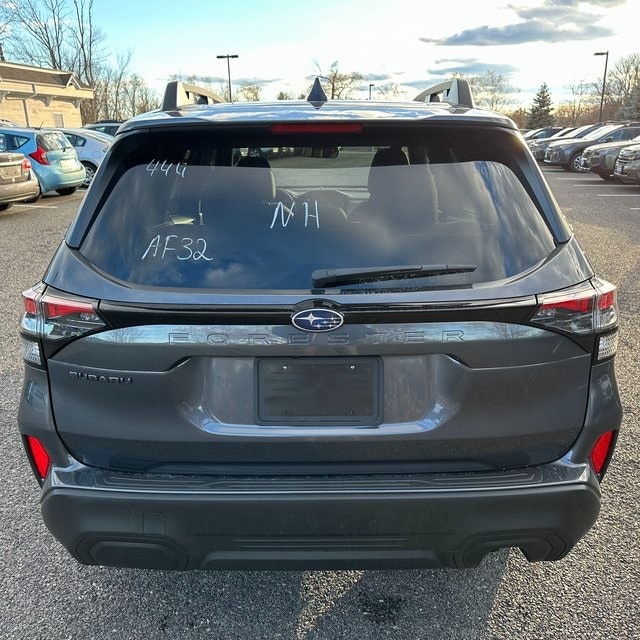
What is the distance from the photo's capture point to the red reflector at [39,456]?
1931mm

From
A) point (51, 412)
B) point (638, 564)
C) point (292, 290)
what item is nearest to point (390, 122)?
point (292, 290)

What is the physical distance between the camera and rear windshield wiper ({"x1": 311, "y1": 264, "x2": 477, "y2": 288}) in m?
1.74

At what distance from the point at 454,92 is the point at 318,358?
1690mm

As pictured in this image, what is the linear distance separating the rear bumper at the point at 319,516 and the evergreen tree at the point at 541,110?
73339 millimetres

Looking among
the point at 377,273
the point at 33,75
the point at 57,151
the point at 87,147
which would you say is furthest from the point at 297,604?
the point at 33,75

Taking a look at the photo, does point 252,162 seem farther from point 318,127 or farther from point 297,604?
point 297,604

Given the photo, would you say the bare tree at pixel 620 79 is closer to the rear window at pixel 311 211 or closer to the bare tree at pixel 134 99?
the bare tree at pixel 134 99

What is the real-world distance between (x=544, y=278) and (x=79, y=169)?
49.8 ft

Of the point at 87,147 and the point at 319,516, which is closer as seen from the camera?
the point at 319,516

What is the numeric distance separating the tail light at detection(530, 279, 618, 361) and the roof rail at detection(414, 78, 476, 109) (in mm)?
961

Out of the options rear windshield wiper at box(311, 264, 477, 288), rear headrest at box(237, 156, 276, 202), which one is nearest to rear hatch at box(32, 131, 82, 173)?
rear headrest at box(237, 156, 276, 202)

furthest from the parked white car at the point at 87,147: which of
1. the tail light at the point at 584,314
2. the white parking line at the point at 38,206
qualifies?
the tail light at the point at 584,314

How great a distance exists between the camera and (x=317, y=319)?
168 centimetres

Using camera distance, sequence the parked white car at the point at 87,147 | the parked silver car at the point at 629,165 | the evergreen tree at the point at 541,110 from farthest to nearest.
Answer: the evergreen tree at the point at 541,110
the parked white car at the point at 87,147
the parked silver car at the point at 629,165
